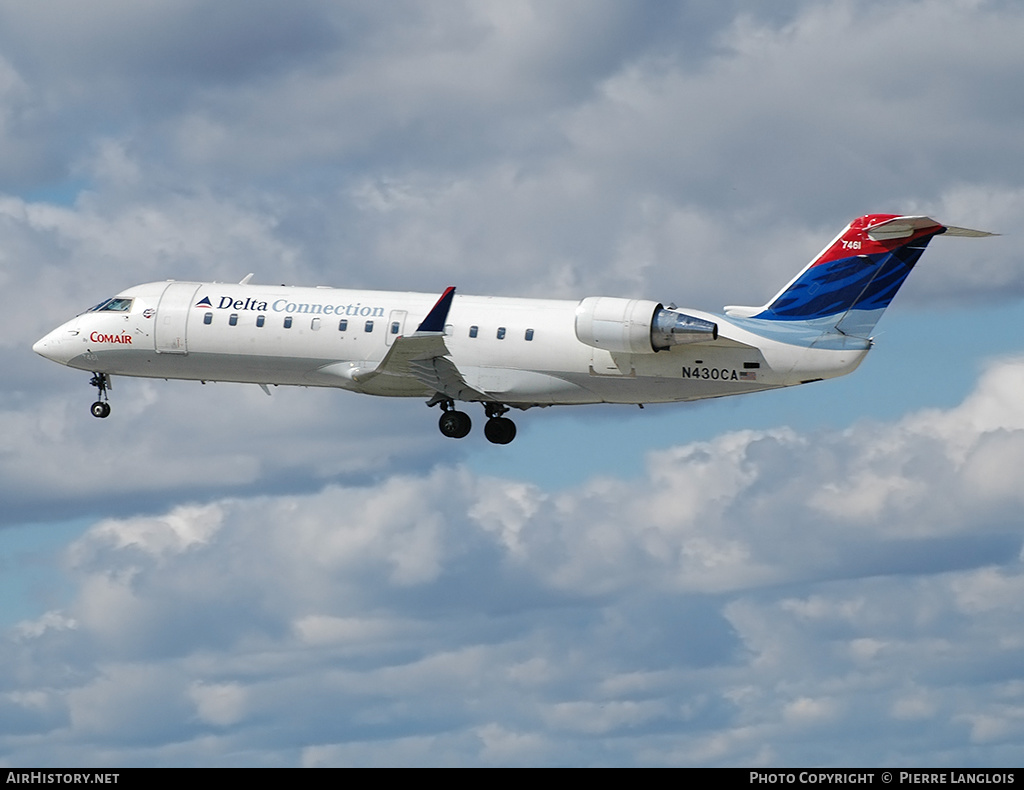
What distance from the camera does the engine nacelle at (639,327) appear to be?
47.4 m

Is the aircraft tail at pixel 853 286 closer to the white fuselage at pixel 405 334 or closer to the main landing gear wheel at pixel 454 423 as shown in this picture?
the white fuselage at pixel 405 334

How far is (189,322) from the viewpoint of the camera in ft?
169

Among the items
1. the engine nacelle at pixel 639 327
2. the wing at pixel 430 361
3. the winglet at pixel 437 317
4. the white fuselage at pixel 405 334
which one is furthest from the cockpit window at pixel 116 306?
the engine nacelle at pixel 639 327

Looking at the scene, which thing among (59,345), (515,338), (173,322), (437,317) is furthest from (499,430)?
(59,345)

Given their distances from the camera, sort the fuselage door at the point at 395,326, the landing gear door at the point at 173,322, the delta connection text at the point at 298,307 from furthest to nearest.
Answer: the landing gear door at the point at 173,322 → the delta connection text at the point at 298,307 → the fuselage door at the point at 395,326

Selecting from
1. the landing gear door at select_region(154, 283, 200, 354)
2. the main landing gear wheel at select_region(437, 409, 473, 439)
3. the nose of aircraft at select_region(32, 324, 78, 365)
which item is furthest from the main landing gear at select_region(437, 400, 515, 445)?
the nose of aircraft at select_region(32, 324, 78, 365)

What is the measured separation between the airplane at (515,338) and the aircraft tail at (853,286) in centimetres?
4

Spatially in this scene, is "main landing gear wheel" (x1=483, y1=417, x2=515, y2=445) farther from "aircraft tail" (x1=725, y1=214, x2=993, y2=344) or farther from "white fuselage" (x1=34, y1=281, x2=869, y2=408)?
"aircraft tail" (x1=725, y1=214, x2=993, y2=344)

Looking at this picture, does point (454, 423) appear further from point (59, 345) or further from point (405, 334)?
point (59, 345)

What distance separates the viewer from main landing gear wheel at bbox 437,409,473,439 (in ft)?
168

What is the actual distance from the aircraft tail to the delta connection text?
1142 centimetres

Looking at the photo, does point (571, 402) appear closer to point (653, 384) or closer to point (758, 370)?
point (653, 384)
